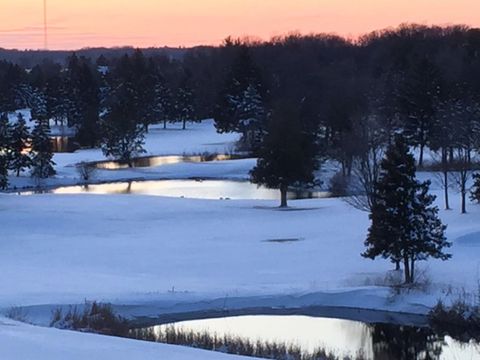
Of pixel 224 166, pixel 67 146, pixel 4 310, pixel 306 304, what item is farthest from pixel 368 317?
pixel 67 146

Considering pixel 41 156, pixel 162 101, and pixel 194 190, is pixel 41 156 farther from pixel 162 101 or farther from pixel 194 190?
pixel 162 101

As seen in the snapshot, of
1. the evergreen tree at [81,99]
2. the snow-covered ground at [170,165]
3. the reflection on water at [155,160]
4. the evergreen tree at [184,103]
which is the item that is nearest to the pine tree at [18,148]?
the snow-covered ground at [170,165]

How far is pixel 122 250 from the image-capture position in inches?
1214

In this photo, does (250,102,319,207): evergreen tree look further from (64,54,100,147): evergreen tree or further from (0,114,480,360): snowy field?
(64,54,100,147): evergreen tree

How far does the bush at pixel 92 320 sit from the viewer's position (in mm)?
15750

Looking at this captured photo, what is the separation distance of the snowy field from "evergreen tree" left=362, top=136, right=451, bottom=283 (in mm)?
1139

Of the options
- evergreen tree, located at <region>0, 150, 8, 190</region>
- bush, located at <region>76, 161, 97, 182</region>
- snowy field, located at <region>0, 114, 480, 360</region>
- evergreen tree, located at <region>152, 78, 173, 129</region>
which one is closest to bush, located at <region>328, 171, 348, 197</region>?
snowy field, located at <region>0, 114, 480, 360</region>

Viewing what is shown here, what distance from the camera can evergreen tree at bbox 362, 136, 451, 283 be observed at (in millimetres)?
23875

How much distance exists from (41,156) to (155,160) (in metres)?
15.9

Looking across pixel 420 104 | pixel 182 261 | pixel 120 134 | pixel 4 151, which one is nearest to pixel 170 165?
pixel 120 134

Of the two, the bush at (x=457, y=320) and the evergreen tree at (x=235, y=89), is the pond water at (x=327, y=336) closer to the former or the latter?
the bush at (x=457, y=320)

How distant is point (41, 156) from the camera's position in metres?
56.6

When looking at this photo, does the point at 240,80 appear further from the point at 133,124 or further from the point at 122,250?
the point at 122,250

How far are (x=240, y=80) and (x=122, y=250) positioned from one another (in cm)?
5062
